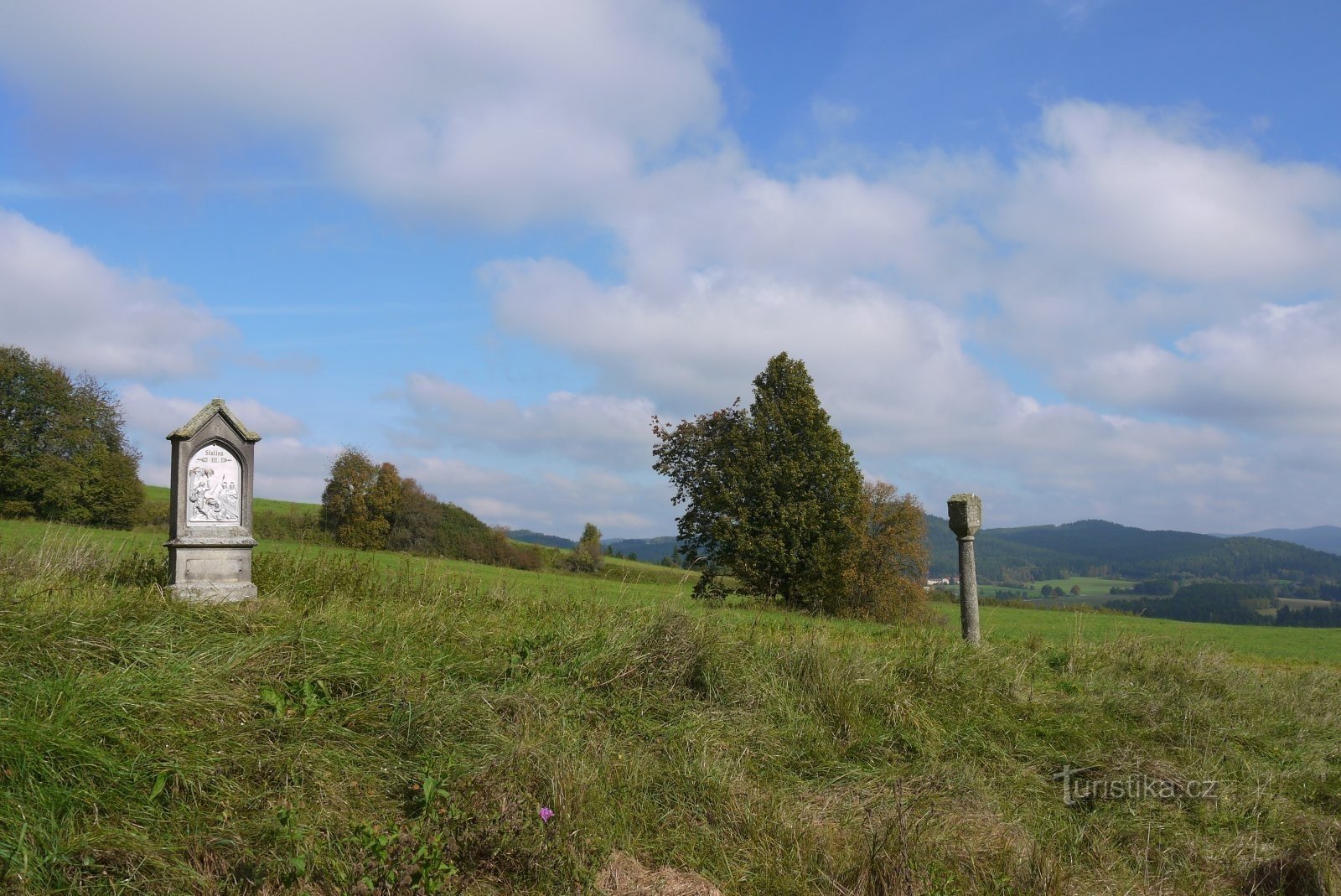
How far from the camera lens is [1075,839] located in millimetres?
5691

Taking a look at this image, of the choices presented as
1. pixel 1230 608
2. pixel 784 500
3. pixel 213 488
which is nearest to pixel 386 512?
pixel 784 500

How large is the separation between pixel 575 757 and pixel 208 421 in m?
6.25

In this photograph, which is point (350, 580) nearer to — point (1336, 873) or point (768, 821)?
point (768, 821)

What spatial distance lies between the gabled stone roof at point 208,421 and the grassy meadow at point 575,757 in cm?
169

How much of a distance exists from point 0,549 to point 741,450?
21.0 m

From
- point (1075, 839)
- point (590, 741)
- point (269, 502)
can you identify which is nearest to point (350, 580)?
point (590, 741)

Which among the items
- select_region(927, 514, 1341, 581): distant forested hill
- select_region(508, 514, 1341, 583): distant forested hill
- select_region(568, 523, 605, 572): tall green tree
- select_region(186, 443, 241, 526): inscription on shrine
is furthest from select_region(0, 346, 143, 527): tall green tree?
select_region(927, 514, 1341, 581): distant forested hill

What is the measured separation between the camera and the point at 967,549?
1150cm

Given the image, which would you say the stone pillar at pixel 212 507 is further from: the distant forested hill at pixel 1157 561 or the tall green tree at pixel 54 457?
the distant forested hill at pixel 1157 561

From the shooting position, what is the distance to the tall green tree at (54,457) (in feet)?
105

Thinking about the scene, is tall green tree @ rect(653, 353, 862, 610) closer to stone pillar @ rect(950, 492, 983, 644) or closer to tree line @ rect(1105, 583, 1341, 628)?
stone pillar @ rect(950, 492, 983, 644)

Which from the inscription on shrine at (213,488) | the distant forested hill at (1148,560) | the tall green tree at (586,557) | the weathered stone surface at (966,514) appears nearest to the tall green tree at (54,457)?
the tall green tree at (586,557)

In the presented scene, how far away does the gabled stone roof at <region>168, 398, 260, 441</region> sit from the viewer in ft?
29.4

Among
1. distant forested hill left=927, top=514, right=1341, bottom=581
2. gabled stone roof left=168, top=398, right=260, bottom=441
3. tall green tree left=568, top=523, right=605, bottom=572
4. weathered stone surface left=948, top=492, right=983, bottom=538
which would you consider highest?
gabled stone roof left=168, top=398, right=260, bottom=441
